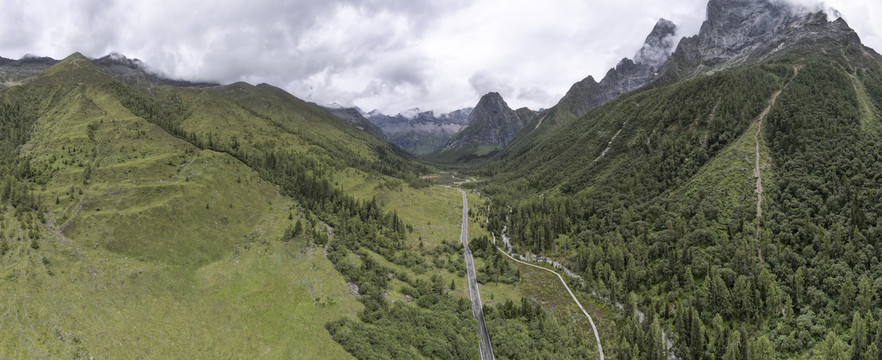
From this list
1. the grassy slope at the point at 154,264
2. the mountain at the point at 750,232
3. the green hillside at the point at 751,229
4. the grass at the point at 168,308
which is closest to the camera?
the grass at the point at 168,308

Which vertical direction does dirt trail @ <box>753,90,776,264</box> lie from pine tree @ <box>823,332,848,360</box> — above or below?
above

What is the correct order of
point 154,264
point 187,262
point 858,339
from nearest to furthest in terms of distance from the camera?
point 858,339
point 154,264
point 187,262

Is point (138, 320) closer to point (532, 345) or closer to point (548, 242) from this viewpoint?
point (532, 345)

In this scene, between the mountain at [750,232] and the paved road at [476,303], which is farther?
the paved road at [476,303]

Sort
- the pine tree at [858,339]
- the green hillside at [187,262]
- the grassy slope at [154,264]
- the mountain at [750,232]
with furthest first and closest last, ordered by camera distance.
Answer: the mountain at [750,232], the pine tree at [858,339], the green hillside at [187,262], the grassy slope at [154,264]

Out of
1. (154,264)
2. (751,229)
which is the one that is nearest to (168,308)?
(154,264)

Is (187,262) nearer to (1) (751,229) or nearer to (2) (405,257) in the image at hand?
(2) (405,257)

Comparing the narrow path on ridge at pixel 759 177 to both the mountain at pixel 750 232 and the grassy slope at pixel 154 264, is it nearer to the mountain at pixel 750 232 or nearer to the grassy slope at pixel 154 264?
the mountain at pixel 750 232

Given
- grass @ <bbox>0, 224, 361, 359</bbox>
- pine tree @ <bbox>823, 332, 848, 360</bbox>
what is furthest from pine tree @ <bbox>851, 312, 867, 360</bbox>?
grass @ <bbox>0, 224, 361, 359</bbox>

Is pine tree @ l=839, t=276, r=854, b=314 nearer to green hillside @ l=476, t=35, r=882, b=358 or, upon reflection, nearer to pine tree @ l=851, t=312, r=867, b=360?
green hillside @ l=476, t=35, r=882, b=358

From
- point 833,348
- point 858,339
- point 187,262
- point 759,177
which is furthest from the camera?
point 759,177

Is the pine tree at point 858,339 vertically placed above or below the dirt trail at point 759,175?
below

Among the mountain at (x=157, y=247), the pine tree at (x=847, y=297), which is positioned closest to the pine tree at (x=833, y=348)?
the pine tree at (x=847, y=297)
